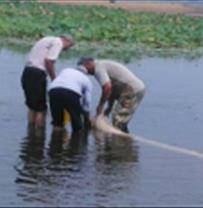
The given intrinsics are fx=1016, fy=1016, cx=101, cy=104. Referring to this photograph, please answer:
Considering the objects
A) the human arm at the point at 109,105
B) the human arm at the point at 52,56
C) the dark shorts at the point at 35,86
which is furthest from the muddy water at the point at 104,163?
the human arm at the point at 52,56

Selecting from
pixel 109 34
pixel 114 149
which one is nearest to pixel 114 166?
pixel 114 149

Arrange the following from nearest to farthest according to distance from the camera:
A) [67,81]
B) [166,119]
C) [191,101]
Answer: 1. [67,81]
2. [166,119]
3. [191,101]

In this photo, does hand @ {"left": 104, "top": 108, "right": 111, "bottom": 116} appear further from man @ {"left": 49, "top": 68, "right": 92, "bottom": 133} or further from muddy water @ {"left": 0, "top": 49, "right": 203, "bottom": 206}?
man @ {"left": 49, "top": 68, "right": 92, "bottom": 133}

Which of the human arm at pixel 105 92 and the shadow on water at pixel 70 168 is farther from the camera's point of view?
the human arm at pixel 105 92

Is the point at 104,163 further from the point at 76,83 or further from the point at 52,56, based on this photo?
the point at 52,56

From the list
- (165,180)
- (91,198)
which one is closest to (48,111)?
(165,180)

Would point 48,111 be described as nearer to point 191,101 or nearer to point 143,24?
point 191,101

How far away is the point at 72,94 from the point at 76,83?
189mm

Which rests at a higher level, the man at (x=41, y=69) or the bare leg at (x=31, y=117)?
the man at (x=41, y=69)

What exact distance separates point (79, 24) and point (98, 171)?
30.4m

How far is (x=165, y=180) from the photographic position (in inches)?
473

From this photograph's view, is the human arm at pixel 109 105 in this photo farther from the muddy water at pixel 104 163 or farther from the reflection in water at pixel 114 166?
the muddy water at pixel 104 163

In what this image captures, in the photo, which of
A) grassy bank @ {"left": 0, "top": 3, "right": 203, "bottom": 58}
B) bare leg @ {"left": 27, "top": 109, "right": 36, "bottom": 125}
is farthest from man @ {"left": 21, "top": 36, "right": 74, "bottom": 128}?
grassy bank @ {"left": 0, "top": 3, "right": 203, "bottom": 58}

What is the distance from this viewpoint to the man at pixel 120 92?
600 inches
